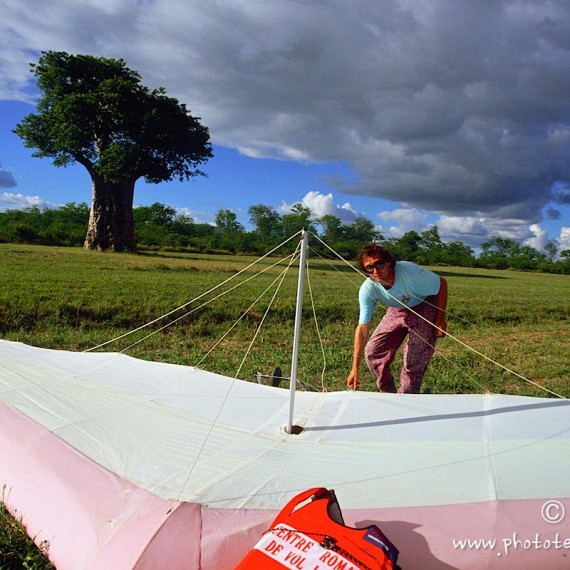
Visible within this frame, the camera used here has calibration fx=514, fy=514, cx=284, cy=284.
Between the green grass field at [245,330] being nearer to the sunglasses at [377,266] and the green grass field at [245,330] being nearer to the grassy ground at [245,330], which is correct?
the grassy ground at [245,330]

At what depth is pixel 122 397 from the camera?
3.33 m

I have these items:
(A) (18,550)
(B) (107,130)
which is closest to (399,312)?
(A) (18,550)

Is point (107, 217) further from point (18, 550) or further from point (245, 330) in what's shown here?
point (18, 550)

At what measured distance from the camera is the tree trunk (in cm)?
2589

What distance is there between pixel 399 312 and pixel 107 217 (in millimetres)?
24296

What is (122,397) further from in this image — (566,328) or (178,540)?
(566,328)

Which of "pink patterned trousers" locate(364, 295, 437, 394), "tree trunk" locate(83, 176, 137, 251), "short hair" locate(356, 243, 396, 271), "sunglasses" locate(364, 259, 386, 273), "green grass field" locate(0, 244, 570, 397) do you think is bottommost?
"green grass field" locate(0, 244, 570, 397)

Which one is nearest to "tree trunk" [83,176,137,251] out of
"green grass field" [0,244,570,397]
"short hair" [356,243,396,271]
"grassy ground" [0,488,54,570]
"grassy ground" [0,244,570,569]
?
"grassy ground" [0,244,570,569]

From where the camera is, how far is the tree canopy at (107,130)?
921 inches

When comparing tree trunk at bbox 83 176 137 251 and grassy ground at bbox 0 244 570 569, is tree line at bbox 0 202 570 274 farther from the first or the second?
grassy ground at bbox 0 244 570 569

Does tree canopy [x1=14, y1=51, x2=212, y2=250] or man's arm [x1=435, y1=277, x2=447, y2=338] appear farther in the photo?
tree canopy [x1=14, y1=51, x2=212, y2=250]

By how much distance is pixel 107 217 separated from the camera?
2605cm

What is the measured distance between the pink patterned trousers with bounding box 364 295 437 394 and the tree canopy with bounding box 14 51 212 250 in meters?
21.5

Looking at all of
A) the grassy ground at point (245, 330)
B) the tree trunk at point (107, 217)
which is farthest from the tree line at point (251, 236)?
the grassy ground at point (245, 330)
